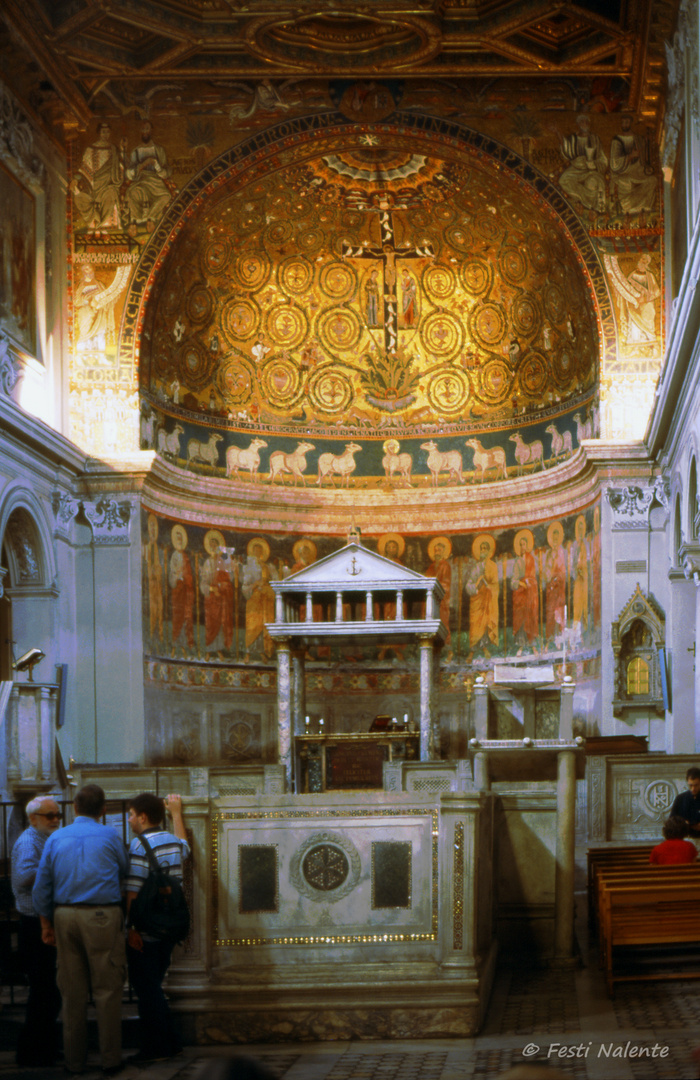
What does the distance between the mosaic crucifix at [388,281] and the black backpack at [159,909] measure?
19.6 m

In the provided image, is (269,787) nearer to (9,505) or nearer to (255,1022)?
(9,505)

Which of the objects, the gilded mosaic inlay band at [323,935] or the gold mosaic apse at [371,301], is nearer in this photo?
the gilded mosaic inlay band at [323,935]

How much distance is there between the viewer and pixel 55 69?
2052 cm

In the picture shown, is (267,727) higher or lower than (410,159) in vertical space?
lower

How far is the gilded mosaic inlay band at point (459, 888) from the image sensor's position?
788 cm

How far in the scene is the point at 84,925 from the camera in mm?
7164

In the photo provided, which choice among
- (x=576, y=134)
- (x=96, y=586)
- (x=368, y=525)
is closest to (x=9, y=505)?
(x=96, y=586)

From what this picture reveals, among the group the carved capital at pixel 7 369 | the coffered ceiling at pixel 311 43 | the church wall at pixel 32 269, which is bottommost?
the carved capital at pixel 7 369

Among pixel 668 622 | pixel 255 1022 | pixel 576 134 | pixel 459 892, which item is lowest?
pixel 255 1022

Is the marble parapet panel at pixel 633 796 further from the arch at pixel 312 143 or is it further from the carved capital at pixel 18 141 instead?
the carved capital at pixel 18 141

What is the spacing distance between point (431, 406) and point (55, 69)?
31.8 feet

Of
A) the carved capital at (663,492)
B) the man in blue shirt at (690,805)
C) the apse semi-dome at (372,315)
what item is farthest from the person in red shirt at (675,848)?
the apse semi-dome at (372,315)

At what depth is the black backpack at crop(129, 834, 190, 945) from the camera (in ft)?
23.9

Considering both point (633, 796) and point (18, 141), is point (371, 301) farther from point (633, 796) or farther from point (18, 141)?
point (633, 796)
